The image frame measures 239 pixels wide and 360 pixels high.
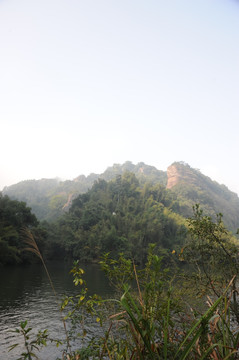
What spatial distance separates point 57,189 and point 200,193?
3077 inches

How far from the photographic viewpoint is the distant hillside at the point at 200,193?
9907 centimetres

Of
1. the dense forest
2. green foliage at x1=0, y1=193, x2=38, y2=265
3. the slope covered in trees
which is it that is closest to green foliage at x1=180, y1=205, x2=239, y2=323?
the dense forest

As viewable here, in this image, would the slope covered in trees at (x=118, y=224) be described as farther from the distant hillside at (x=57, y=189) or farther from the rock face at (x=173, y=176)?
the rock face at (x=173, y=176)

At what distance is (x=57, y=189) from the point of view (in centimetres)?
14538

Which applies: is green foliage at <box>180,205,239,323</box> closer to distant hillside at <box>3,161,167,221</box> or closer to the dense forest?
the dense forest

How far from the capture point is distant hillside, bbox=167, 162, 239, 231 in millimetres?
99069

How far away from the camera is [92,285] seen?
2655cm

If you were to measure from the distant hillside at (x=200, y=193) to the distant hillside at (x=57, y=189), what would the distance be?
13487 millimetres

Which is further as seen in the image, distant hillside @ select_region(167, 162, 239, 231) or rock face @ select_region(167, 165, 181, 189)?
rock face @ select_region(167, 165, 181, 189)

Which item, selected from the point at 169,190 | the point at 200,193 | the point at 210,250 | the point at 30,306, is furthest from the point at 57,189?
the point at 210,250

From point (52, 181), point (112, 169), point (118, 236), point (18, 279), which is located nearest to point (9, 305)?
point (18, 279)

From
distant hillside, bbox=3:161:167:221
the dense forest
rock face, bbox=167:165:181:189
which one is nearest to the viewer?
the dense forest

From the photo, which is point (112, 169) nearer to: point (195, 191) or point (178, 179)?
point (178, 179)

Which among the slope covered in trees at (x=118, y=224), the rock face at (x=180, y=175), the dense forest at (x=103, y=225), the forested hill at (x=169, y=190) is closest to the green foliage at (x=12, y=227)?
the dense forest at (x=103, y=225)
